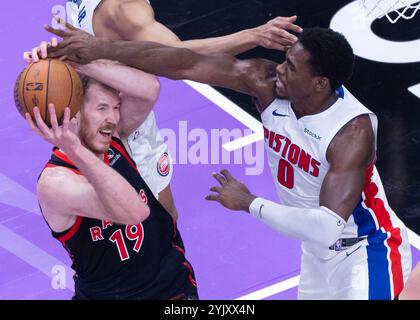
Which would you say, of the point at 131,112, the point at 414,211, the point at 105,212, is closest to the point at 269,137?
the point at 131,112

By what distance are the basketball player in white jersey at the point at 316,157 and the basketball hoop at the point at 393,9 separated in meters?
3.74

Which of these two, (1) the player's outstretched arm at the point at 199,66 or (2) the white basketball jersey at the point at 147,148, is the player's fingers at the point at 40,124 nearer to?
(1) the player's outstretched arm at the point at 199,66

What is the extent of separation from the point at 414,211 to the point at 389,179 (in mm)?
386

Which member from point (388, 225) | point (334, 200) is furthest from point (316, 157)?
point (388, 225)

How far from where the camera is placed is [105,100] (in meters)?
7.21

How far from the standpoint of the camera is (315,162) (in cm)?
739

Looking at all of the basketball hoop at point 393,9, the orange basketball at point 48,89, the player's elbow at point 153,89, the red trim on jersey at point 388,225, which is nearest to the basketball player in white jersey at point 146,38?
the player's elbow at point 153,89

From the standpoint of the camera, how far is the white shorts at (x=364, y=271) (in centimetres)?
741

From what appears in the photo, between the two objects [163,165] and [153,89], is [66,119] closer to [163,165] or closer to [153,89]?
[153,89]

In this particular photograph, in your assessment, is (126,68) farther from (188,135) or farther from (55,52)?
(188,135)

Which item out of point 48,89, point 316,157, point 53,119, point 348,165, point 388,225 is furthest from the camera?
point 388,225

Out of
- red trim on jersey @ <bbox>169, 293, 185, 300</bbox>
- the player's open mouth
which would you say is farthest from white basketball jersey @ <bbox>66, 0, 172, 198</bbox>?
red trim on jersey @ <bbox>169, 293, 185, 300</bbox>

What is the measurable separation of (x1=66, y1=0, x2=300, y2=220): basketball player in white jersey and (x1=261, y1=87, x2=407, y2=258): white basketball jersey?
78cm

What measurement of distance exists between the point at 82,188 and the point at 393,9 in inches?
206
